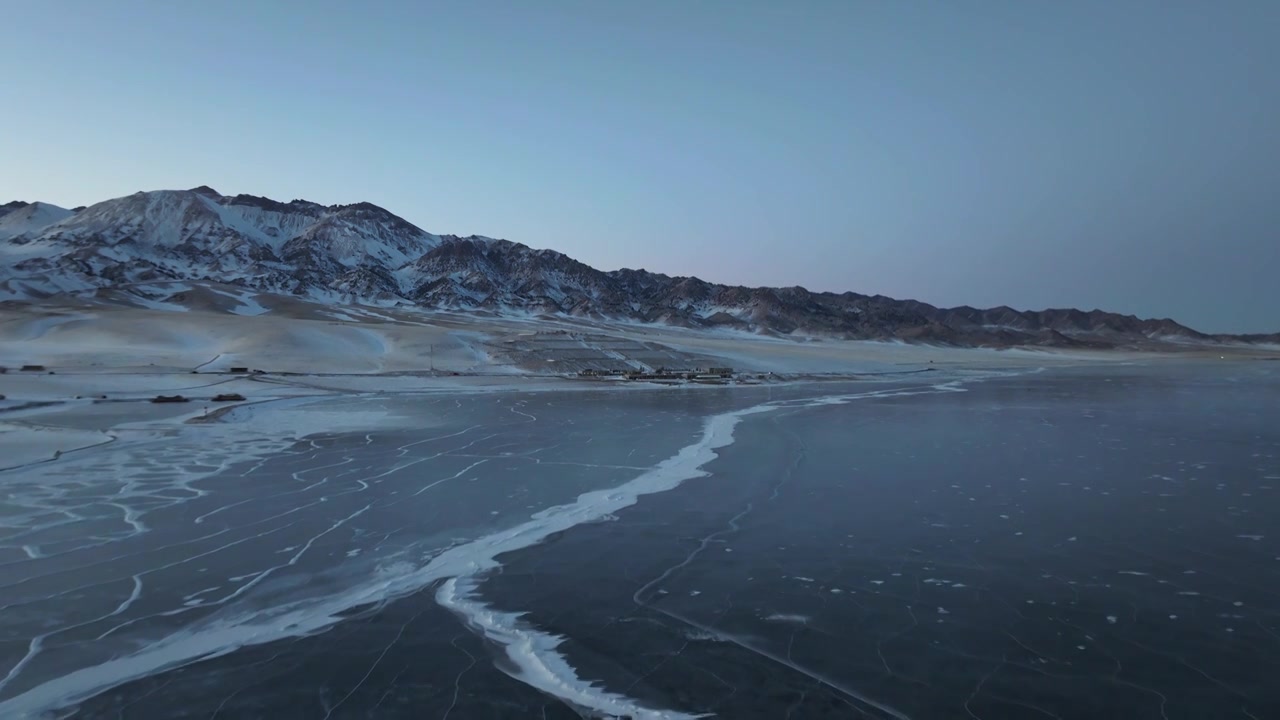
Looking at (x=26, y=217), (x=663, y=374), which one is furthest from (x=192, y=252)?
(x=663, y=374)

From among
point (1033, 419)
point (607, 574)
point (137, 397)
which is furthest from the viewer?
point (137, 397)

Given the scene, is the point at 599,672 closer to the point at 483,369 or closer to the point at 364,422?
the point at 364,422

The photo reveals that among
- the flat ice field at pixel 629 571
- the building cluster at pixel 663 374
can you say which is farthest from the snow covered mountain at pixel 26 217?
the flat ice field at pixel 629 571

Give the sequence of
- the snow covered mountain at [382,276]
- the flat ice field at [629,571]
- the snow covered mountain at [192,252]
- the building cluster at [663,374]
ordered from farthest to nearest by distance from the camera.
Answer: the snow covered mountain at [382,276]
the snow covered mountain at [192,252]
the building cluster at [663,374]
the flat ice field at [629,571]

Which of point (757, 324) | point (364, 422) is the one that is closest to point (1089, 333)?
point (757, 324)

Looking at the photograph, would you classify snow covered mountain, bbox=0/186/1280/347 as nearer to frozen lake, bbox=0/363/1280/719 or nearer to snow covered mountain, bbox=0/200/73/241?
snow covered mountain, bbox=0/200/73/241

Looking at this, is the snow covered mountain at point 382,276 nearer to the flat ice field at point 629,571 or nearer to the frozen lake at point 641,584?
the flat ice field at point 629,571
